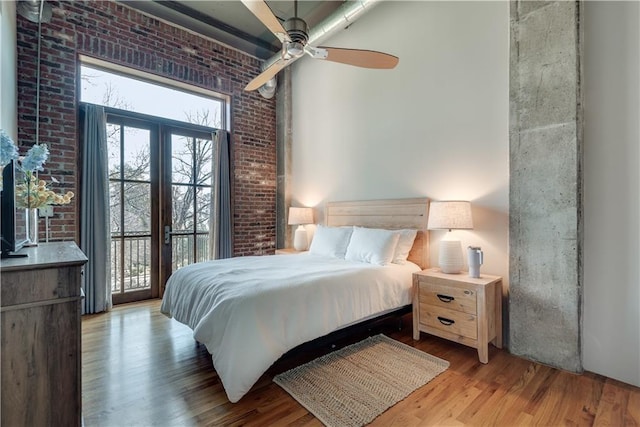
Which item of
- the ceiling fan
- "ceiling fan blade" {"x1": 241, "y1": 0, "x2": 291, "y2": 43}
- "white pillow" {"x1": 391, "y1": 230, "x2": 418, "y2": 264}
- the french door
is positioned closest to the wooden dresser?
"ceiling fan blade" {"x1": 241, "y1": 0, "x2": 291, "y2": 43}

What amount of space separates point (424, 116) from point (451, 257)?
159 centimetres

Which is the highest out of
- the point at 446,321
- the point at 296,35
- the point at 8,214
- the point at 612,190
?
the point at 296,35

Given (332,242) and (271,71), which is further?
(332,242)

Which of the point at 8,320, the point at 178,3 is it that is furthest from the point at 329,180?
the point at 8,320

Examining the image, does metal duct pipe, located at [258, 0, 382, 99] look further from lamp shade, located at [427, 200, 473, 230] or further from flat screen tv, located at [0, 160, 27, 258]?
flat screen tv, located at [0, 160, 27, 258]

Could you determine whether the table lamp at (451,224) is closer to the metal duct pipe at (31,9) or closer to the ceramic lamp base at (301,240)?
the ceramic lamp base at (301,240)

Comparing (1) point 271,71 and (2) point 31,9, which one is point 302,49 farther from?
(2) point 31,9

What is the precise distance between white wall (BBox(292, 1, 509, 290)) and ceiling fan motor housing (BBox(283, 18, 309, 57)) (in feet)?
4.95

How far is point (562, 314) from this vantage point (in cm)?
231

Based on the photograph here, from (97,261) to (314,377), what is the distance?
3022mm

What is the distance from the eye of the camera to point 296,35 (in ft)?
8.23

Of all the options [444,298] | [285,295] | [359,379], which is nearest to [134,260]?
[285,295]

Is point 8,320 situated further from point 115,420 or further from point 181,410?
point 181,410

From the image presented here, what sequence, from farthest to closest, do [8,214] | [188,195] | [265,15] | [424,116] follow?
[188,195]
[424,116]
[265,15]
[8,214]
